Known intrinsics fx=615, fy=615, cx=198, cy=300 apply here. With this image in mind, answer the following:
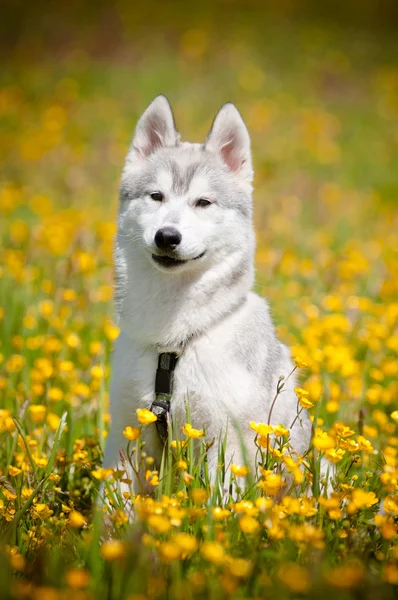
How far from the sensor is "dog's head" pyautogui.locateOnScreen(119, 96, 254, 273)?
2.90 metres

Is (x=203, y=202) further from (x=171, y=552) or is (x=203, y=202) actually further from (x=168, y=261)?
(x=171, y=552)

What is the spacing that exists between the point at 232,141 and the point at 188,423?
1608mm

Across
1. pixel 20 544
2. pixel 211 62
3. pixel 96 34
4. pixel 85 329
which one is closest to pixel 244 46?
pixel 211 62

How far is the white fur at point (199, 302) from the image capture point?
110 inches

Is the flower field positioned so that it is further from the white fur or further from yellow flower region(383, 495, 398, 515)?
the white fur

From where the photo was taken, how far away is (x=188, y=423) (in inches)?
99.4

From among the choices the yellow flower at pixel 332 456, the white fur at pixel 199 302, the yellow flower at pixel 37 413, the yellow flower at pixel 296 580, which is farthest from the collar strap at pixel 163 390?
the yellow flower at pixel 296 580

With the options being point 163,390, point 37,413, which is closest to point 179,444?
point 163,390

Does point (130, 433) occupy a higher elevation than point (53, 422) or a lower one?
higher

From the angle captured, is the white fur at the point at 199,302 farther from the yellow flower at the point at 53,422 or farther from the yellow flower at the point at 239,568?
the yellow flower at the point at 239,568

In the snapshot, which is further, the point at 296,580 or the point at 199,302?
the point at 199,302

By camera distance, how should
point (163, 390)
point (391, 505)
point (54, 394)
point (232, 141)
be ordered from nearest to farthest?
1. point (391, 505)
2. point (163, 390)
3. point (232, 141)
4. point (54, 394)

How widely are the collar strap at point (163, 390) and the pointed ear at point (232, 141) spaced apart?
1142mm

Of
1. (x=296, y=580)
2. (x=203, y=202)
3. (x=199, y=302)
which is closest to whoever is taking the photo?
(x=296, y=580)
